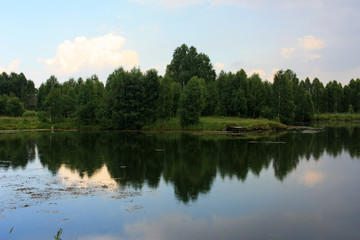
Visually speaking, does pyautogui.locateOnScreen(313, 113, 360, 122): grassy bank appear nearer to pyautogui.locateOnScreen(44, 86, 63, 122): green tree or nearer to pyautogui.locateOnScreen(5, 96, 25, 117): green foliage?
pyautogui.locateOnScreen(44, 86, 63, 122): green tree

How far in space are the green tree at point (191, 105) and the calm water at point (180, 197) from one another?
3169cm

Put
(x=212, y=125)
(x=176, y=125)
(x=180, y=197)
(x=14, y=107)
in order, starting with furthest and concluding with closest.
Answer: (x=14, y=107), (x=176, y=125), (x=212, y=125), (x=180, y=197)

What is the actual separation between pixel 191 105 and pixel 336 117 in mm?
57159

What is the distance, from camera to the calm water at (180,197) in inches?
413

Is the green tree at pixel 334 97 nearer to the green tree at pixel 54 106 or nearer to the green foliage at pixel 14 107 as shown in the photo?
the green tree at pixel 54 106

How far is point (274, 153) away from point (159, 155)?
997cm

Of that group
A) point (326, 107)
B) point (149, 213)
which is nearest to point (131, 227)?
point (149, 213)

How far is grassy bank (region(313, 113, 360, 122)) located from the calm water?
242 ft

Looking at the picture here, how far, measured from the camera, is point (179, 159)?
24328mm

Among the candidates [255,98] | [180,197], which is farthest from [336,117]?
[180,197]

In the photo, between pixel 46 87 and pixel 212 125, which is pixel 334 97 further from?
pixel 46 87

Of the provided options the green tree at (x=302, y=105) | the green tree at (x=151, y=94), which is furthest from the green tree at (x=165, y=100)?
the green tree at (x=302, y=105)

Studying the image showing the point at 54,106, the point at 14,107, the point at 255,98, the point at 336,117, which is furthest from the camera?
the point at 336,117

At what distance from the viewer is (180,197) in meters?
14.1
